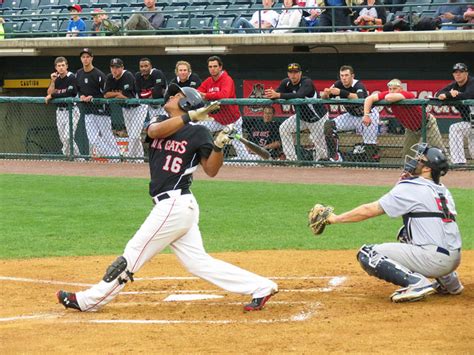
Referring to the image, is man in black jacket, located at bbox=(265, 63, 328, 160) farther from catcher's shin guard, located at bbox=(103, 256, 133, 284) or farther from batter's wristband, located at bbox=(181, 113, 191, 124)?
catcher's shin guard, located at bbox=(103, 256, 133, 284)

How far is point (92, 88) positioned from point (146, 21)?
9.29 feet

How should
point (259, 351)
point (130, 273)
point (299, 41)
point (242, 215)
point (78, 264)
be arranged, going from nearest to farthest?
1. point (259, 351)
2. point (130, 273)
3. point (78, 264)
4. point (242, 215)
5. point (299, 41)

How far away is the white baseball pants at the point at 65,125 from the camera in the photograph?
1741cm

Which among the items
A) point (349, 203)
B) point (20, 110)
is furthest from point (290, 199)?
point (20, 110)

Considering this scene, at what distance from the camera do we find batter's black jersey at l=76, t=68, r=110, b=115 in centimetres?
1734

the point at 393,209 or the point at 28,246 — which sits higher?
the point at 393,209

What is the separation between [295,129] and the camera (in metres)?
16.0

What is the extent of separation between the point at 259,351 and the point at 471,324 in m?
1.51

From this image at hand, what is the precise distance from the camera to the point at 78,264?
30.4 feet

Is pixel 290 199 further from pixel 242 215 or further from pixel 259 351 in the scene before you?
pixel 259 351

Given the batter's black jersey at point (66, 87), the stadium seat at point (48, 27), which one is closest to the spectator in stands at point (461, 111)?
the batter's black jersey at point (66, 87)

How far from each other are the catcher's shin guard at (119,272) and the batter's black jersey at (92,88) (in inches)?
415

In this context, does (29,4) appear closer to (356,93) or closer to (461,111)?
(356,93)

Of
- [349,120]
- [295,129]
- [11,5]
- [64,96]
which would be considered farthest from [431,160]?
[11,5]
